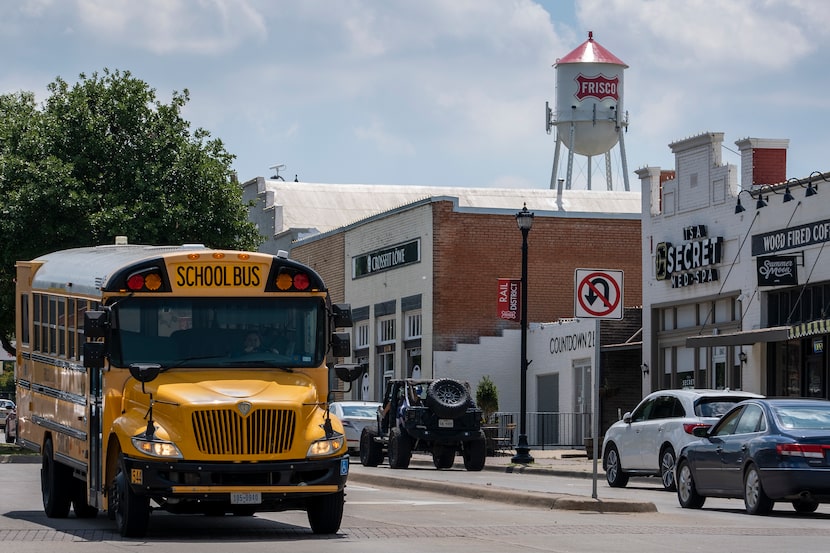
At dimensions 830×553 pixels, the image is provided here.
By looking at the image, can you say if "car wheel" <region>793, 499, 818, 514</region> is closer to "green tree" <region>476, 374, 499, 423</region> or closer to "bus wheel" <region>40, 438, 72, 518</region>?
"bus wheel" <region>40, 438, 72, 518</region>

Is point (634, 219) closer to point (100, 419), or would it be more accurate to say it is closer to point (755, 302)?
point (755, 302)

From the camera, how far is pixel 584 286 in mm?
20328

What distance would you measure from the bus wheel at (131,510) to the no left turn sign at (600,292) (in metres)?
6.95

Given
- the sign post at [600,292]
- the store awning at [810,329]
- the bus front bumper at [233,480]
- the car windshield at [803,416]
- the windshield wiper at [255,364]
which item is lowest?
the bus front bumper at [233,480]

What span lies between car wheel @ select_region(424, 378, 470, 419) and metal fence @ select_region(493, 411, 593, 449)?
1128 centimetres

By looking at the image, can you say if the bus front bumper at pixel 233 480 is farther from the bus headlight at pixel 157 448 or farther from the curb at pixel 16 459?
the curb at pixel 16 459

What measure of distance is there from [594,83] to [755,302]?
30.5 meters

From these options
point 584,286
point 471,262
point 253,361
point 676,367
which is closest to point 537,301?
point 471,262

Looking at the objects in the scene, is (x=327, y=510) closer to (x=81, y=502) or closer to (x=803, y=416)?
(x=81, y=502)

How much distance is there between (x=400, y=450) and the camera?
111 feet

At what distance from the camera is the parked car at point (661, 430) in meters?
25.4

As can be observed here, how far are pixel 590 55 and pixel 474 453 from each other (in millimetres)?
35927

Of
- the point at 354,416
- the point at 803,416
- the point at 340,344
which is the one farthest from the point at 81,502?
the point at 354,416

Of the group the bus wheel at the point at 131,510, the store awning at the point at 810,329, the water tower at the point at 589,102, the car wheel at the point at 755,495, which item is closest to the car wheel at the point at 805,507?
the car wheel at the point at 755,495
